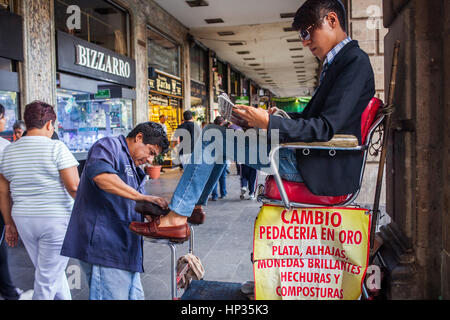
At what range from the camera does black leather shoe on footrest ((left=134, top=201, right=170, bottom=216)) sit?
201 centimetres

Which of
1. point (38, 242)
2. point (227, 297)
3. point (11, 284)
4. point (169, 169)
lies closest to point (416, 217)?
point (227, 297)

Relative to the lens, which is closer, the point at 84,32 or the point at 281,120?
the point at 281,120

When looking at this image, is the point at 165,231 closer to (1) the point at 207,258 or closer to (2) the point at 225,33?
(1) the point at 207,258

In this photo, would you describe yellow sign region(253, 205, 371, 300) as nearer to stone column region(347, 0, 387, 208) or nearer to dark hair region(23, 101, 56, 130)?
Answer: dark hair region(23, 101, 56, 130)

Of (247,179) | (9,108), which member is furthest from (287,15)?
(9,108)

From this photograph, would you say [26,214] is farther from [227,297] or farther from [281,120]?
Answer: [281,120]

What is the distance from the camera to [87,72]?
8547 millimetres

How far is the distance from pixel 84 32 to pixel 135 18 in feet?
7.68

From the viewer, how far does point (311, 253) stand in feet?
6.27

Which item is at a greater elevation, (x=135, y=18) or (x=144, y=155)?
(x=135, y=18)

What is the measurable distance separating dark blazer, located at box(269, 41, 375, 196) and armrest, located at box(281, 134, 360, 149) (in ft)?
0.10

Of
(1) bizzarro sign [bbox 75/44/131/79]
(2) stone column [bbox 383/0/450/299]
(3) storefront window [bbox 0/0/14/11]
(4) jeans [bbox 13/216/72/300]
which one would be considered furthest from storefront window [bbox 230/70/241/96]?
(2) stone column [bbox 383/0/450/299]

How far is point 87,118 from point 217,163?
7.91 meters

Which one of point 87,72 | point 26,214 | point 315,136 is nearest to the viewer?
point 315,136
